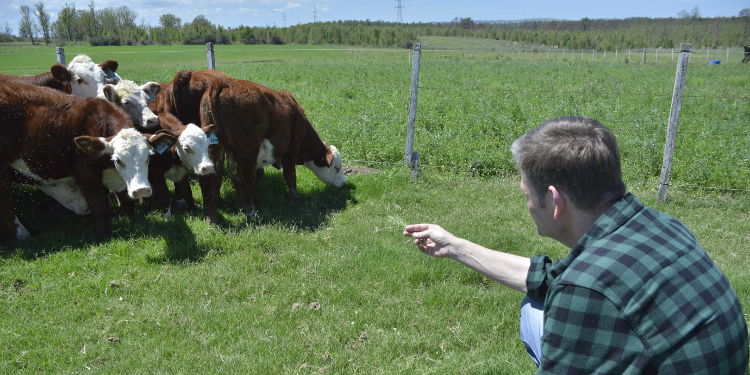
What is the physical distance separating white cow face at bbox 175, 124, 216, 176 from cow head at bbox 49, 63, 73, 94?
103 inches

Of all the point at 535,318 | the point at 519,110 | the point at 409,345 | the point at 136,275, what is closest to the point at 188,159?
the point at 136,275

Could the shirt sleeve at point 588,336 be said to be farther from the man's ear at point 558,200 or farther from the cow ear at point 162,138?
the cow ear at point 162,138

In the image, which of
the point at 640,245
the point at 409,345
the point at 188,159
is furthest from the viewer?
the point at 188,159

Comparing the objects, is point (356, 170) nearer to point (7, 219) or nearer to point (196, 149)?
point (196, 149)

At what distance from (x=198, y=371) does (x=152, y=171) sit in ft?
11.7

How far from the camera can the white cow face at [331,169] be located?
8.16 m

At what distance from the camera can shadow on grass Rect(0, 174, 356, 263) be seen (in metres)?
6.03

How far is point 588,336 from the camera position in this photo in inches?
73.5

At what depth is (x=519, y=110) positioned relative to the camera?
12969mm

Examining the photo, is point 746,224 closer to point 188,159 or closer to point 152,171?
point 188,159

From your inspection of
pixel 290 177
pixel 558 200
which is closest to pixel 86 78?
pixel 290 177

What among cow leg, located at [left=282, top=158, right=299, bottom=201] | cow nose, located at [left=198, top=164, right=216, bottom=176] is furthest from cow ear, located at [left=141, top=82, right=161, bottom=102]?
cow leg, located at [left=282, top=158, right=299, bottom=201]

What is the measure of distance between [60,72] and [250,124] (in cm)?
304

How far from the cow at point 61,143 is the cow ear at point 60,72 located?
1.29 m
